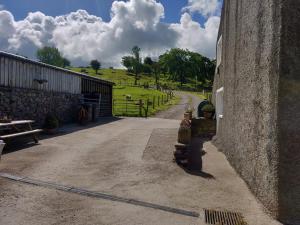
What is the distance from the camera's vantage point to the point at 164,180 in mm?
7773

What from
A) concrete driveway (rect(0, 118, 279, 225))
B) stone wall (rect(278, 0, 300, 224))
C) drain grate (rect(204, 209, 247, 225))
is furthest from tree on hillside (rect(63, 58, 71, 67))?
stone wall (rect(278, 0, 300, 224))

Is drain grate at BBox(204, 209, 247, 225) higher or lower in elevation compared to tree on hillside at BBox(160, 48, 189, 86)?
lower

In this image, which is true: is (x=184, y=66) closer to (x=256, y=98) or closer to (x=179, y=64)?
(x=179, y=64)

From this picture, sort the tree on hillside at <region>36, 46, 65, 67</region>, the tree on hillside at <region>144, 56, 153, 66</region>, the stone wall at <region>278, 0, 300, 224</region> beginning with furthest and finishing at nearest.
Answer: the tree on hillside at <region>144, 56, 153, 66</region> → the tree on hillside at <region>36, 46, 65, 67</region> → the stone wall at <region>278, 0, 300, 224</region>

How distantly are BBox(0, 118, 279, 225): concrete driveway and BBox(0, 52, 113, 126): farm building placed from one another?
4.50m

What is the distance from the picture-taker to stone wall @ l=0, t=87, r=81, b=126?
14.2 metres

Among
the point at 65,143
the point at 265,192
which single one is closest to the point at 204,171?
the point at 265,192

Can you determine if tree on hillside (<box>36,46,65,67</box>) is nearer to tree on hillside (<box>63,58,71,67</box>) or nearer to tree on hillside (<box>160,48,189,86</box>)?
tree on hillside (<box>63,58,71,67</box>)

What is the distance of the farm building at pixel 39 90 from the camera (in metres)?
14.1

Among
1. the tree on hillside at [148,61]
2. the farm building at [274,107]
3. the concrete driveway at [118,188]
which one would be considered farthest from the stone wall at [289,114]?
the tree on hillside at [148,61]

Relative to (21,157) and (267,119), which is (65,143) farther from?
(267,119)

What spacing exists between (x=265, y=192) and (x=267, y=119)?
133cm

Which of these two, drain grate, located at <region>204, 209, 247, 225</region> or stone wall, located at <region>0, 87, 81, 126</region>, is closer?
drain grate, located at <region>204, 209, 247, 225</region>

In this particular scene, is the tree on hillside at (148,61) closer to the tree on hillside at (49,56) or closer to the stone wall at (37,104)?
the tree on hillside at (49,56)
